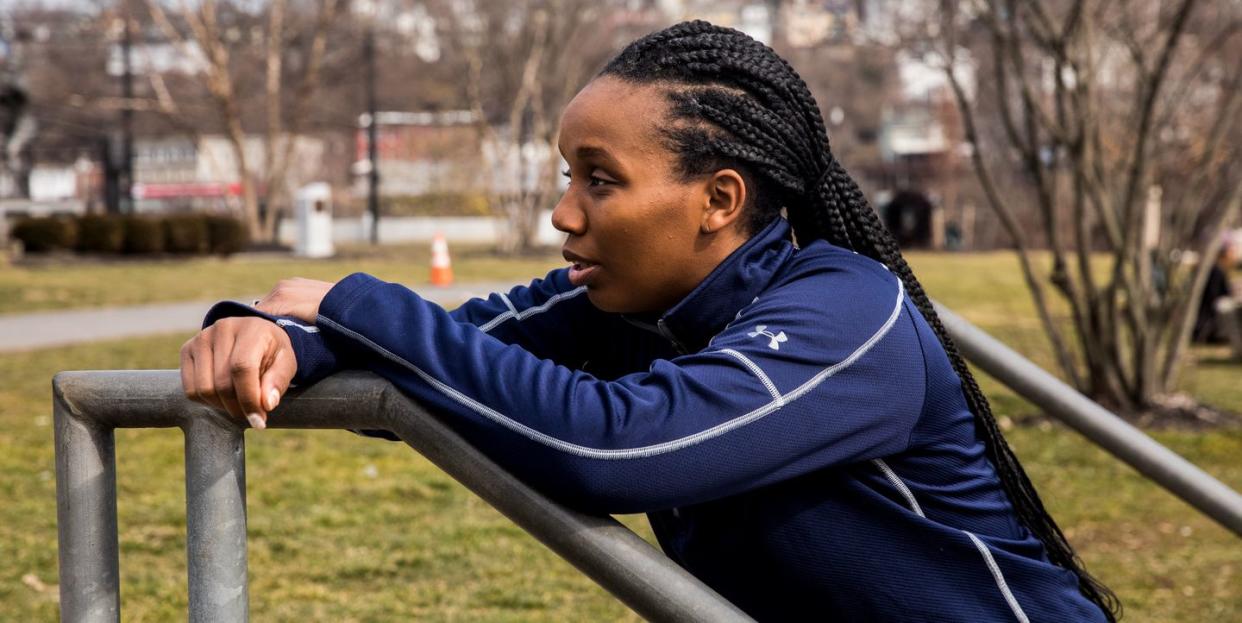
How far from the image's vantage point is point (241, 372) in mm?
1372

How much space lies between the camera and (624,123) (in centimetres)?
166

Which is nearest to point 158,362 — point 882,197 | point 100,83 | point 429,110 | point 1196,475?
point 1196,475

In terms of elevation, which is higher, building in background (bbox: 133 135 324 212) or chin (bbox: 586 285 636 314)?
chin (bbox: 586 285 636 314)

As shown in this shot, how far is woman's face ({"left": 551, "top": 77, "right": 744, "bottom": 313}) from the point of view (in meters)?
1.65

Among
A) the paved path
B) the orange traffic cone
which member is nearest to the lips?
the paved path

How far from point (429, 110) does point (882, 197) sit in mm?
12252

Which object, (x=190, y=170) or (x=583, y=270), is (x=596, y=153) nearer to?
(x=583, y=270)

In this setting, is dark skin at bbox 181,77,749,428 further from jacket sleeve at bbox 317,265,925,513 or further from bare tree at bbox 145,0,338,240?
bare tree at bbox 145,0,338,240

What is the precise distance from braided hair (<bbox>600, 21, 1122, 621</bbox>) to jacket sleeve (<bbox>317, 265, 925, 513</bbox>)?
199 mm

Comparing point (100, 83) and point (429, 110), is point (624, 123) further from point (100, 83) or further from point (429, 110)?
point (100, 83)

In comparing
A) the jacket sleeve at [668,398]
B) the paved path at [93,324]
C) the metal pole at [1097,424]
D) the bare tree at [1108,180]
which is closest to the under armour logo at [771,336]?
the jacket sleeve at [668,398]

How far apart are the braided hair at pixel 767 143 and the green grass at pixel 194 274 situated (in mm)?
12502

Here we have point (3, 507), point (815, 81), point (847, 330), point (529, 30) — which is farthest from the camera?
point (815, 81)

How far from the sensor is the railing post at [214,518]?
1387 millimetres
